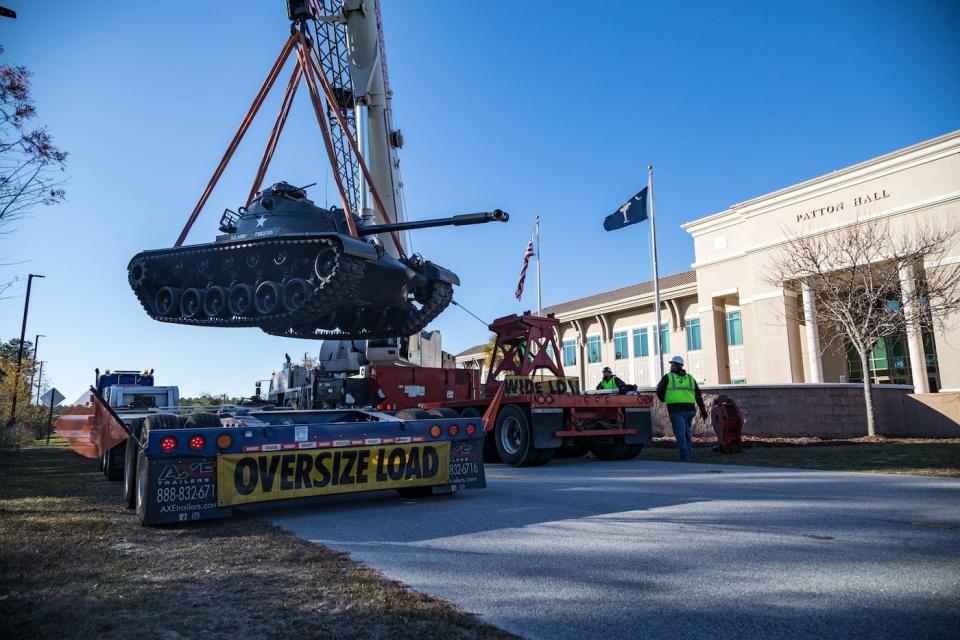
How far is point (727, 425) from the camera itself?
13.8 metres

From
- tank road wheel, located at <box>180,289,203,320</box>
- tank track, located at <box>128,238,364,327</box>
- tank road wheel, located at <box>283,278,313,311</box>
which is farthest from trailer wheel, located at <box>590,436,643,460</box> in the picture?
tank road wheel, located at <box>180,289,203,320</box>

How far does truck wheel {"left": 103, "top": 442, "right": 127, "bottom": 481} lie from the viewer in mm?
10211

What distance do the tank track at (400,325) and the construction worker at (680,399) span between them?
5299mm

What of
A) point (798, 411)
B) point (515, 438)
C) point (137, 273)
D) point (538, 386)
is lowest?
point (515, 438)

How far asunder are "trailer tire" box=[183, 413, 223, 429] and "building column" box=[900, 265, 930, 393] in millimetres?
21508

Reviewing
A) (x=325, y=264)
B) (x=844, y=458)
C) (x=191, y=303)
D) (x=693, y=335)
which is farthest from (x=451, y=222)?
(x=693, y=335)

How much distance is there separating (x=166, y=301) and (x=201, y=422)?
860 cm

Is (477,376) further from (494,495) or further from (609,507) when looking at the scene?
(609,507)

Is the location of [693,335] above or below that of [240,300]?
above

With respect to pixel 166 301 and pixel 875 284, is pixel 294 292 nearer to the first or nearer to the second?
pixel 166 301

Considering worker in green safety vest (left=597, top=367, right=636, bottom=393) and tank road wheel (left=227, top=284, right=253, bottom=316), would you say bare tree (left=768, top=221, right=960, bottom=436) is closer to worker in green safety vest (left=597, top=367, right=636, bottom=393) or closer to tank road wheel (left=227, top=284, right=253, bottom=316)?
worker in green safety vest (left=597, top=367, right=636, bottom=393)

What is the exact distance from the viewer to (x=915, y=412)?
898 inches

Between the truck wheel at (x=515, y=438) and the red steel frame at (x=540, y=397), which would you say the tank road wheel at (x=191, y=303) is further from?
the truck wheel at (x=515, y=438)

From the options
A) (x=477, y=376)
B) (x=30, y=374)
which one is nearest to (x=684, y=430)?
(x=477, y=376)
